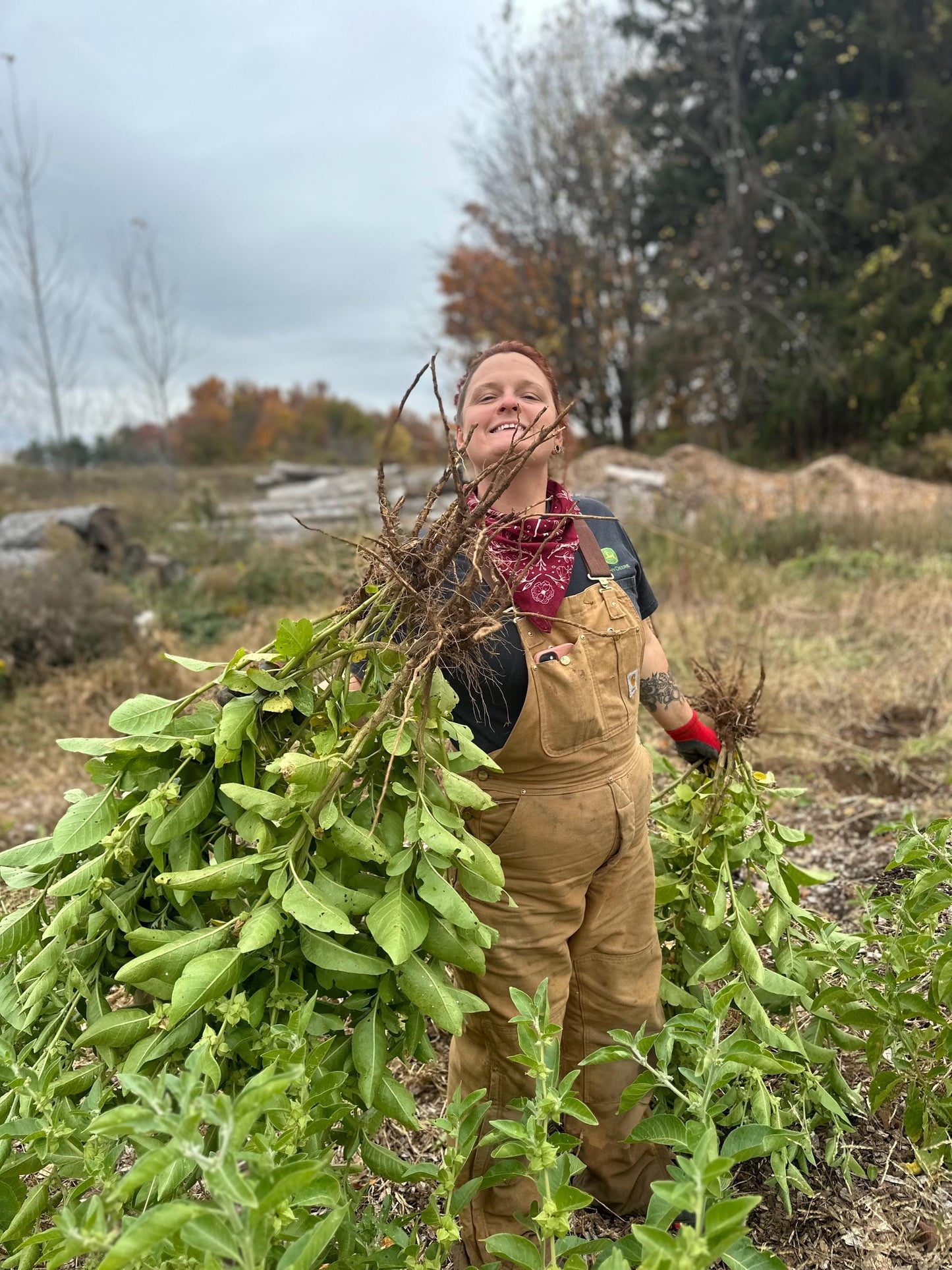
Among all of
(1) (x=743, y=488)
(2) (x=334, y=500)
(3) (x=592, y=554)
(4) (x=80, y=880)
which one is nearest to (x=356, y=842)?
(4) (x=80, y=880)

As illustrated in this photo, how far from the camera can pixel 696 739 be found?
83.5 inches

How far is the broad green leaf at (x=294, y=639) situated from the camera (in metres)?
1.26

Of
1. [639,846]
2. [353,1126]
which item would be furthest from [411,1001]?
[639,846]

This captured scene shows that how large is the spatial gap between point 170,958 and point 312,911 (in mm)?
204

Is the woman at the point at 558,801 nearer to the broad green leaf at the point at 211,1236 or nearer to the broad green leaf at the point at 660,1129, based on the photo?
the broad green leaf at the point at 660,1129

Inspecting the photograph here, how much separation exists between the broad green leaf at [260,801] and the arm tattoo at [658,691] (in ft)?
3.75

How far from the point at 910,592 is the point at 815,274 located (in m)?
12.4

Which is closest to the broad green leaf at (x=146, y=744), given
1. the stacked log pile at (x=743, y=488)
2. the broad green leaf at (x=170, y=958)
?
the broad green leaf at (x=170, y=958)

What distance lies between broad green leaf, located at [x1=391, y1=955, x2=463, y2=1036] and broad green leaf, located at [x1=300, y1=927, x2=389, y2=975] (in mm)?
33

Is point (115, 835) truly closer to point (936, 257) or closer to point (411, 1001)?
point (411, 1001)

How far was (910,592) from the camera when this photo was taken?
6465mm

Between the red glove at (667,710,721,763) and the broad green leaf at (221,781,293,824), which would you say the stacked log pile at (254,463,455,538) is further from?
the broad green leaf at (221,781,293,824)

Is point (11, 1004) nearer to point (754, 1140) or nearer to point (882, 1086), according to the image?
point (754, 1140)

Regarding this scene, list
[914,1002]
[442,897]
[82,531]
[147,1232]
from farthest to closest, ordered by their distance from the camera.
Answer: [82,531] < [914,1002] < [442,897] < [147,1232]
